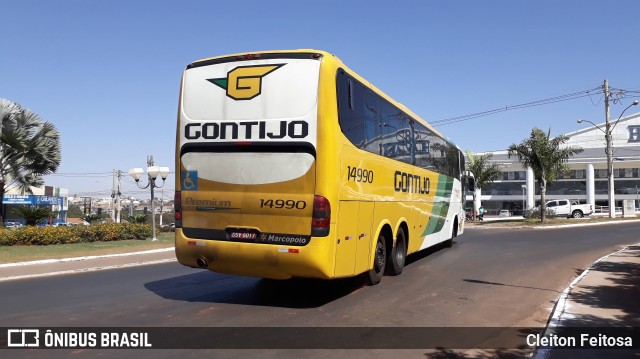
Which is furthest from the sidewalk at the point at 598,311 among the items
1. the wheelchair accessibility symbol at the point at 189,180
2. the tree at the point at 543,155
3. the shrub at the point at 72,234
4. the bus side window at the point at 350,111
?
the tree at the point at 543,155

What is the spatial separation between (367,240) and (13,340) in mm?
5463

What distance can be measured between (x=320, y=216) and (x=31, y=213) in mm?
19230

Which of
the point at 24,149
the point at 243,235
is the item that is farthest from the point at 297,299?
the point at 24,149

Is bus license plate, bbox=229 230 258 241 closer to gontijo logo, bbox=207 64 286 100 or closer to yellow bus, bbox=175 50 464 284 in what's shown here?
yellow bus, bbox=175 50 464 284

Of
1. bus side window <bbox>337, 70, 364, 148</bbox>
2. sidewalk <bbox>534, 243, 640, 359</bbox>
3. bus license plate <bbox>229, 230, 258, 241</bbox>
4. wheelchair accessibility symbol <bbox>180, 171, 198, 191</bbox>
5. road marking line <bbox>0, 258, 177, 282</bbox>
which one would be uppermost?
bus side window <bbox>337, 70, 364, 148</bbox>

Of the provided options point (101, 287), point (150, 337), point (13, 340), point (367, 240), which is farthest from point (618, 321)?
point (101, 287)

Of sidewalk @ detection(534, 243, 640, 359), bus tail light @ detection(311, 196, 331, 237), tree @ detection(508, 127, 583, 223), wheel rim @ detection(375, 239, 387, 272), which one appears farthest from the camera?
tree @ detection(508, 127, 583, 223)

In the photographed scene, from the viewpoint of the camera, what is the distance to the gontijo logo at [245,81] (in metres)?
7.43

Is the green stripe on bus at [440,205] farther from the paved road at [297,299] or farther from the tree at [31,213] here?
the tree at [31,213]

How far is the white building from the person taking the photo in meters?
56.6

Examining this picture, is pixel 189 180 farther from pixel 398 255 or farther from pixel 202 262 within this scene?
pixel 398 255

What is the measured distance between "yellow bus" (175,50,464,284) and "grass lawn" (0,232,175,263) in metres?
9.72

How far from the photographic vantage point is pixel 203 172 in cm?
775

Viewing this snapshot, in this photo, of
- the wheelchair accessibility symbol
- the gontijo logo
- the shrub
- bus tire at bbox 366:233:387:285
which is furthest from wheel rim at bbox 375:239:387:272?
the shrub
